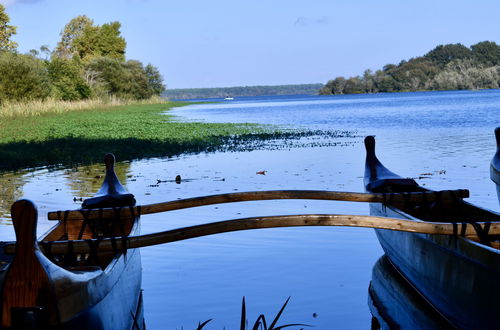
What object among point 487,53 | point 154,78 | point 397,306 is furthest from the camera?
point 487,53

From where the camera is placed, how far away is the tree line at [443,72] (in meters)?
108

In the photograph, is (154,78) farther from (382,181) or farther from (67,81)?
(382,181)

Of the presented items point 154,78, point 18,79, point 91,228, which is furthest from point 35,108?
point 154,78

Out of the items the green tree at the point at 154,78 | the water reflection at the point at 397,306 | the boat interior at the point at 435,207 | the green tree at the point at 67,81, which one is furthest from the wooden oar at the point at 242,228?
the green tree at the point at 154,78

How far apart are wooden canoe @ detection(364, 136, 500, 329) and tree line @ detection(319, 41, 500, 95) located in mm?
107122

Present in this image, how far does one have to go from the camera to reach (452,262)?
472 cm

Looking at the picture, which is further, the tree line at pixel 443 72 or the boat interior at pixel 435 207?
the tree line at pixel 443 72

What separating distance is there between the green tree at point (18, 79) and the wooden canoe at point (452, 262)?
33919mm

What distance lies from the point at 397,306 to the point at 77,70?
52.8 meters

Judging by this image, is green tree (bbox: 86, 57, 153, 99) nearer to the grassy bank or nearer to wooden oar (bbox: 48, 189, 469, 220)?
the grassy bank

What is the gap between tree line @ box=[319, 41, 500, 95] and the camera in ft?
356

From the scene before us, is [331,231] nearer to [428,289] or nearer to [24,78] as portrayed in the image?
[428,289]

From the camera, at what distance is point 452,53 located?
4946 inches

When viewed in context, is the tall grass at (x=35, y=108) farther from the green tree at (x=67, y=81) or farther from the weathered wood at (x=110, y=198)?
the weathered wood at (x=110, y=198)
